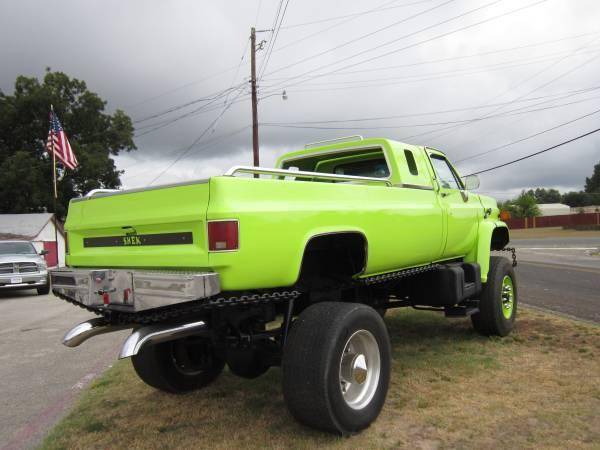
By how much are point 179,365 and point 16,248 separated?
1264cm

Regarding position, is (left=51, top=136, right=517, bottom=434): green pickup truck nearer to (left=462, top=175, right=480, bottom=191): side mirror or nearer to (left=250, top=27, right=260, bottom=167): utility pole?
(left=462, top=175, right=480, bottom=191): side mirror

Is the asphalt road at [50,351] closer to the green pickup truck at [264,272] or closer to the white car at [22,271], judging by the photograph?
the white car at [22,271]

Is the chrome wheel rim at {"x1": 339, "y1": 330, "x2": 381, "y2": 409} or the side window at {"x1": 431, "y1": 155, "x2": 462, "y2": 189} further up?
the side window at {"x1": 431, "y1": 155, "x2": 462, "y2": 189}

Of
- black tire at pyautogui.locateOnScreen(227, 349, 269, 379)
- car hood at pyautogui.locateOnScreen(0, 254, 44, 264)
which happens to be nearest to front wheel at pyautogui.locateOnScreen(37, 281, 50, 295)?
car hood at pyautogui.locateOnScreen(0, 254, 44, 264)

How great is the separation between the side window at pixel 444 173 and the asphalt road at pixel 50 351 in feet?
9.76

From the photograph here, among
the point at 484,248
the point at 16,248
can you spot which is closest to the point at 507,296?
the point at 484,248

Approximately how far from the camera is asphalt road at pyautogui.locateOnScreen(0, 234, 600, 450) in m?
4.34

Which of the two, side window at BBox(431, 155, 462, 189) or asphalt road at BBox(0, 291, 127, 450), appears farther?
side window at BBox(431, 155, 462, 189)

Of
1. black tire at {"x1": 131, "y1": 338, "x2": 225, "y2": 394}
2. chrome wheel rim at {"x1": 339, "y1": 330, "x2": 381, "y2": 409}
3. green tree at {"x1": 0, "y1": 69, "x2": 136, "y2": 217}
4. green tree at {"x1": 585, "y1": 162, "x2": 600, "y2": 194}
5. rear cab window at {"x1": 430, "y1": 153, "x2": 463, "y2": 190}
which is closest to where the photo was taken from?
chrome wheel rim at {"x1": 339, "y1": 330, "x2": 381, "y2": 409}

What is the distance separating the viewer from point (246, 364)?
4.53 meters

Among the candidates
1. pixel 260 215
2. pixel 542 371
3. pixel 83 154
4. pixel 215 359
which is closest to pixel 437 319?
pixel 542 371

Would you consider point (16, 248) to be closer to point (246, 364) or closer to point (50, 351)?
point (50, 351)

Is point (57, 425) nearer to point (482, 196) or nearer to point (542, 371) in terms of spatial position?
point (542, 371)

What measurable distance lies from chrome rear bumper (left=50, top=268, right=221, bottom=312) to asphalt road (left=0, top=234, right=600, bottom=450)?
1132mm
